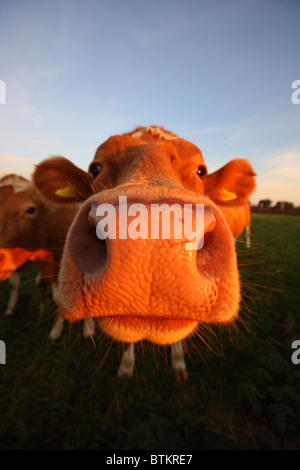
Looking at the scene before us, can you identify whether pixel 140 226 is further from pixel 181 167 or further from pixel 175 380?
pixel 175 380

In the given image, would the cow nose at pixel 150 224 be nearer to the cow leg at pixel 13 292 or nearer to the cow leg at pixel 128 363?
the cow leg at pixel 128 363

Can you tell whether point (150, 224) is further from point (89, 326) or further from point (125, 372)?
point (125, 372)

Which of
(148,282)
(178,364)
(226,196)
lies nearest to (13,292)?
(178,364)

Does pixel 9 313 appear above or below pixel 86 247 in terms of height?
below

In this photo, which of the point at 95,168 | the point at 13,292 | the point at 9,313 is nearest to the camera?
the point at 95,168

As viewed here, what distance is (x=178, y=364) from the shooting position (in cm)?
332

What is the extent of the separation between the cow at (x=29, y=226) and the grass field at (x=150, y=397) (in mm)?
632

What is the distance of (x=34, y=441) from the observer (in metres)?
2.48

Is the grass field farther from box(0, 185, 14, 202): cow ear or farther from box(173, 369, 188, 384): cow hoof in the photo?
box(0, 185, 14, 202): cow ear

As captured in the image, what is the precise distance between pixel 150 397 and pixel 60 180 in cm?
331

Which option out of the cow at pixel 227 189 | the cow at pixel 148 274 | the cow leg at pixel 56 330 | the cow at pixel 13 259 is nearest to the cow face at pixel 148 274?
the cow at pixel 148 274
